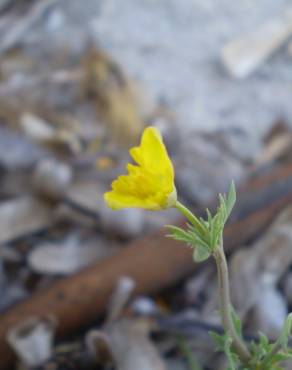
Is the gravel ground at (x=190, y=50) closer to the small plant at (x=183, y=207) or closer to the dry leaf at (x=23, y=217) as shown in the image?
the dry leaf at (x=23, y=217)

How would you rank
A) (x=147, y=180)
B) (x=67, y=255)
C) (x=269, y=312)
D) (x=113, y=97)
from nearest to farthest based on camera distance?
(x=147, y=180) → (x=269, y=312) → (x=67, y=255) → (x=113, y=97)

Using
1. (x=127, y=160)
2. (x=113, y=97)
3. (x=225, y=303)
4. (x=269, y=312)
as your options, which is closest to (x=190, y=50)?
(x=113, y=97)

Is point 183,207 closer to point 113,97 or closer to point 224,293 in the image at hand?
point 224,293

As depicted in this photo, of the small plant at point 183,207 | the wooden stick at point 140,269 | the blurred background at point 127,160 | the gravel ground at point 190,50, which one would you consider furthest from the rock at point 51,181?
the small plant at point 183,207

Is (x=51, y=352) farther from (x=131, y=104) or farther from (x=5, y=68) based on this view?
(x=5, y=68)

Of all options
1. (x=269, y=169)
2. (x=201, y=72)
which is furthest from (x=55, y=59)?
(x=269, y=169)

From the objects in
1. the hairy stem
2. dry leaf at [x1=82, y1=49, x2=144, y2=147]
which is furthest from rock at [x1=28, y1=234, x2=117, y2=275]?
the hairy stem
